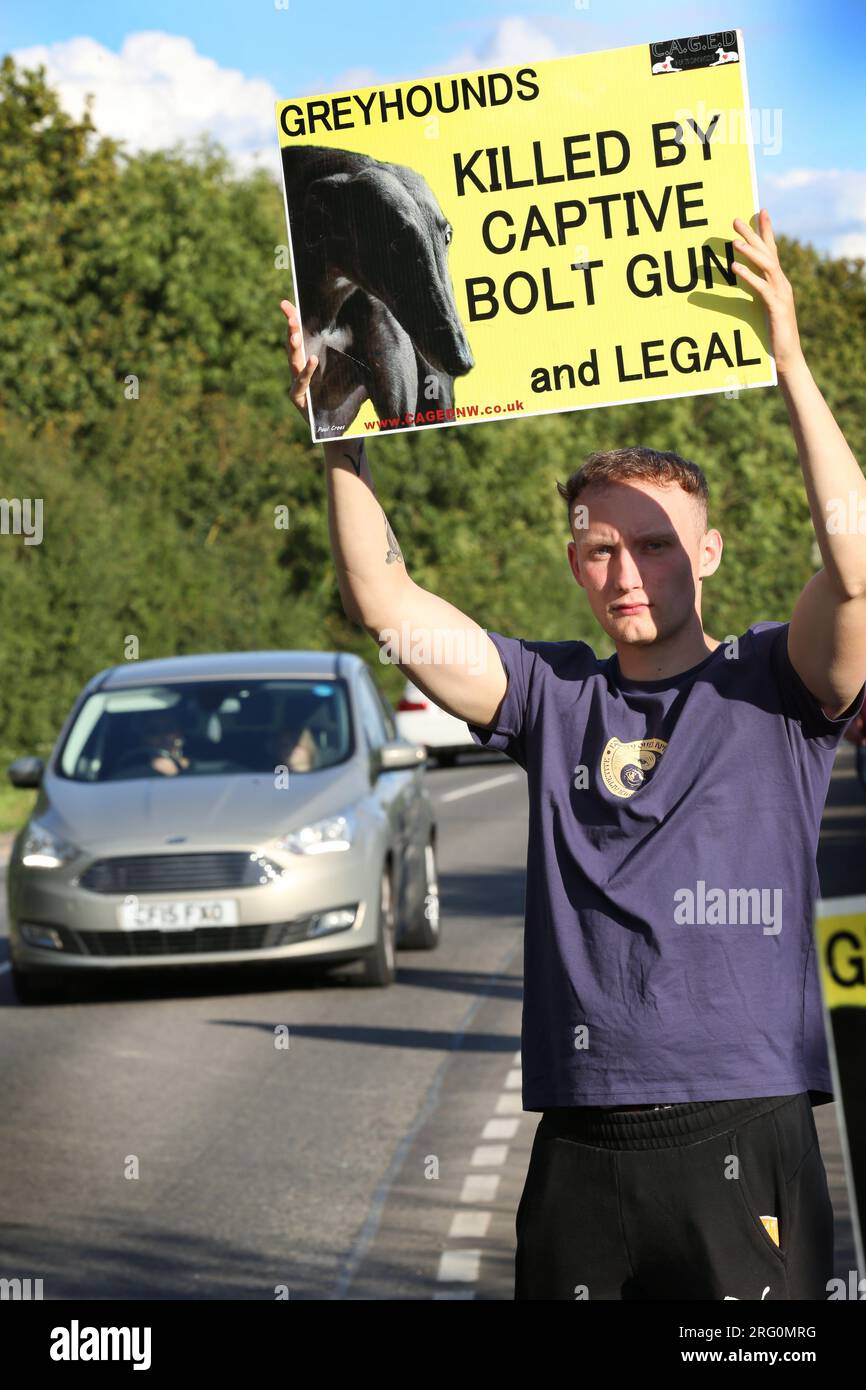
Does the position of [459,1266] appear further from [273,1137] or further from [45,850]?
[45,850]

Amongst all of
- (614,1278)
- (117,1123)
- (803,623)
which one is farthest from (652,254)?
(117,1123)

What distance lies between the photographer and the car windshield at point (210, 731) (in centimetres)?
1332

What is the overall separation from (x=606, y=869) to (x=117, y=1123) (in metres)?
6.45

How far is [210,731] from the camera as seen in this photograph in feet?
44.5

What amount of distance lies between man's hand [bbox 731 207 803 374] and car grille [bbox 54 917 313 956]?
29.5 feet

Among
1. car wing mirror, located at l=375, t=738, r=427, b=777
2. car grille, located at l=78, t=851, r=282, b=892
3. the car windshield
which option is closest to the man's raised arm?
car grille, located at l=78, t=851, r=282, b=892

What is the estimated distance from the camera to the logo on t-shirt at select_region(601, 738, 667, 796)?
11.5 ft

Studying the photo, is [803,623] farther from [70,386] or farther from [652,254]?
[70,386]

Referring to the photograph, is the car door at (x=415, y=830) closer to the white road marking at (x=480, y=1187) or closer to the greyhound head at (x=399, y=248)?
the white road marking at (x=480, y=1187)

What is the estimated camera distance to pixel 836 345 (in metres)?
95.5

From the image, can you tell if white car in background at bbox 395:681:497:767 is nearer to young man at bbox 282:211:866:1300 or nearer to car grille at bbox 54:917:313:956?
car grille at bbox 54:917:313:956

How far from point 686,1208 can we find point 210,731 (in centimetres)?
1031

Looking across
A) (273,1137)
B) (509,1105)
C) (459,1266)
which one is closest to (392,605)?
(459,1266)

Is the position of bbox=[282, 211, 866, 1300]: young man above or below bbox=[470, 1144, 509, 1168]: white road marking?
above
